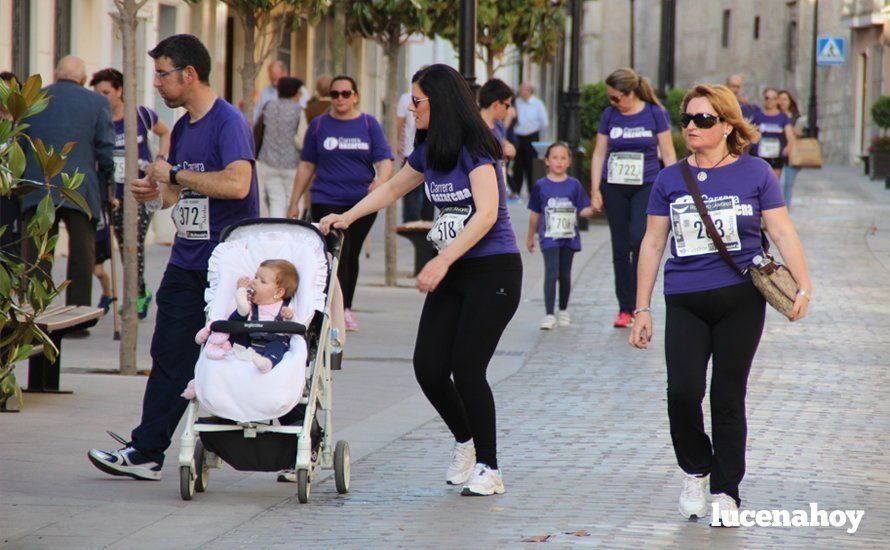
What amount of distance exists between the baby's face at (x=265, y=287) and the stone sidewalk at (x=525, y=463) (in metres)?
0.82

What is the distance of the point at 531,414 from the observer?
9.36 meters

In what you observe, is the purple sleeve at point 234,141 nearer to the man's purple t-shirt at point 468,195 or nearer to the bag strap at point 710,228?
the man's purple t-shirt at point 468,195

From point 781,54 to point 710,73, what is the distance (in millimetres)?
8205

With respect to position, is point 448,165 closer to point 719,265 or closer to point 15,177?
point 719,265

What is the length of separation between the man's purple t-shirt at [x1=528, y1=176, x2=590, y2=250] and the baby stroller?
21.1 ft

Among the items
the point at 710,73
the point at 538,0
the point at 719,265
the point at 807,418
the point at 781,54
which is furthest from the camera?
the point at 710,73

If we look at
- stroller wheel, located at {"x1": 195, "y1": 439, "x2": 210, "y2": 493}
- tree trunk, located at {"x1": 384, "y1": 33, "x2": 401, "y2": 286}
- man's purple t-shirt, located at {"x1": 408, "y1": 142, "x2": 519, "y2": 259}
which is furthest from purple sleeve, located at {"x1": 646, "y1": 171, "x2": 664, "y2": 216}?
tree trunk, located at {"x1": 384, "y1": 33, "x2": 401, "y2": 286}

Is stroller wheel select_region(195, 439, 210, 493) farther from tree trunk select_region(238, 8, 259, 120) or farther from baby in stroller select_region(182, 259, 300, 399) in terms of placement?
tree trunk select_region(238, 8, 259, 120)

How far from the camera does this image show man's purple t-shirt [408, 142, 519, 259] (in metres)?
7.01

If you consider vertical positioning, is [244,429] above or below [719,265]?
below

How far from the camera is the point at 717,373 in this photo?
21.5ft

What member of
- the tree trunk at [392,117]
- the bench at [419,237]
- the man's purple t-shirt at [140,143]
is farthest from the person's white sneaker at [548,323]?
the man's purple t-shirt at [140,143]

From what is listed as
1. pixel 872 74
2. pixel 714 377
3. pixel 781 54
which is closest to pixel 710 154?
pixel 714 377

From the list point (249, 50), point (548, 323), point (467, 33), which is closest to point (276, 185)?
point (467, 33)
